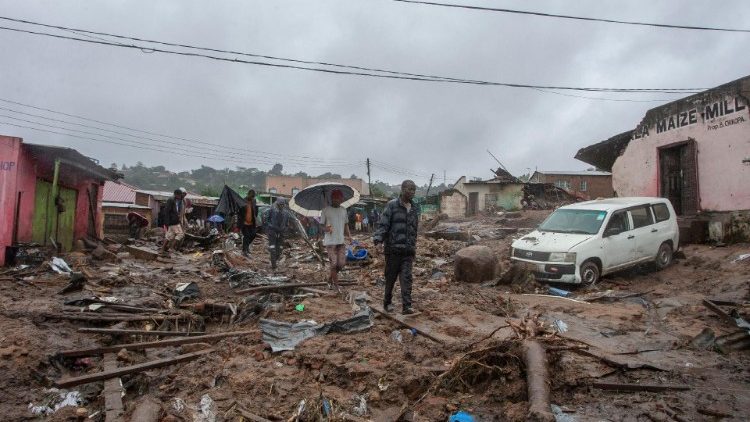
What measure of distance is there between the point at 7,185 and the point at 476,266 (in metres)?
10.1

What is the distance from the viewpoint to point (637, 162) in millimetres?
14648

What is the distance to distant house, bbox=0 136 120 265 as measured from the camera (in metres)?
9.20

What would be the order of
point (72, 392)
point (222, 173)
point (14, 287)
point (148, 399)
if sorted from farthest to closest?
1. point (222, 173)
2. point (14, 287)
3. point (72, 392)
4. point (148, 399)

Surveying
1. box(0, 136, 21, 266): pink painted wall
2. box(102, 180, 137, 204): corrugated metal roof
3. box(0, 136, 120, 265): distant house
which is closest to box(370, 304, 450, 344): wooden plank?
box(0, 136, 21, 266): pink painted wall

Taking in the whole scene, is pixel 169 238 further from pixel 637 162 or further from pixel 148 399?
pixel 637 162

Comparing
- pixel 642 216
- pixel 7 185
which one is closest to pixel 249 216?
pixel 7 185

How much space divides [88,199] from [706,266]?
667 inches

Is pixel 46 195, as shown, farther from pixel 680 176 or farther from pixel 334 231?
pixel 680 176

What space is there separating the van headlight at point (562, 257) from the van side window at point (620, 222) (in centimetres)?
132

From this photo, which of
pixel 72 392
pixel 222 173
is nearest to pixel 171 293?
pixel 72 392

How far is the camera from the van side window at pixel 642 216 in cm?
935

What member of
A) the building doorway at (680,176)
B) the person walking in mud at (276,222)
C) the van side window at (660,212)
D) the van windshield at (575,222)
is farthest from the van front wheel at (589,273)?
the person walking in mud at (276,222)

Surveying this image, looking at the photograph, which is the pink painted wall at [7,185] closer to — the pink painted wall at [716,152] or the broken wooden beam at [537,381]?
the broken wooden beam at [537,381]

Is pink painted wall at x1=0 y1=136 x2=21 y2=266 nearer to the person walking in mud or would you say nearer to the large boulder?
the person walking in mud
